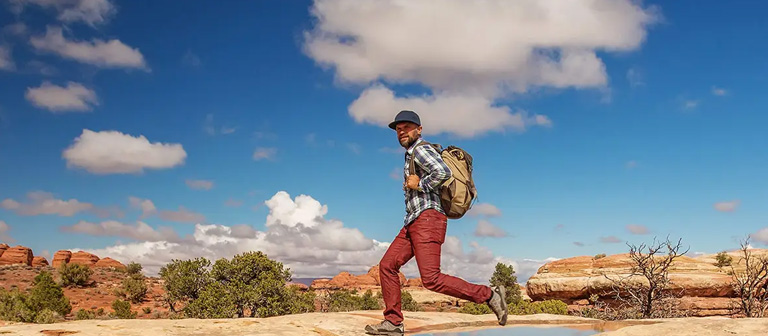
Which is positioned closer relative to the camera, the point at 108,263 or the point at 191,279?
the point at 191,279

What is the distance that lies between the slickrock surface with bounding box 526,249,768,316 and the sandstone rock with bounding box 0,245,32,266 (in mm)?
79160

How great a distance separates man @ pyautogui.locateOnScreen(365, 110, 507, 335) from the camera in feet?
15.1

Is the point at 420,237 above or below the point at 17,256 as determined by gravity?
below

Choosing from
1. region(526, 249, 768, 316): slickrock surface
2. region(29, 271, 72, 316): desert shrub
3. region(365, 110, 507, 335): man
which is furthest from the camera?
region(29, 271, 72, 316): desert shrub

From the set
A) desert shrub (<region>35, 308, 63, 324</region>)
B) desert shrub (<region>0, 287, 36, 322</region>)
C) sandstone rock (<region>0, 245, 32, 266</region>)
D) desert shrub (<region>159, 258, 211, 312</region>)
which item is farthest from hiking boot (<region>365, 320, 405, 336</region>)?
sandstone rock (<region>0, 245, 32, 266</region>)

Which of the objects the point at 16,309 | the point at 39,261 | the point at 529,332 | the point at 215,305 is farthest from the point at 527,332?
the point at 39,261

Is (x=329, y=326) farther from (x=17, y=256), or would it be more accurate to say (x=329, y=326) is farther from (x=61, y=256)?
(x=61, y=256)

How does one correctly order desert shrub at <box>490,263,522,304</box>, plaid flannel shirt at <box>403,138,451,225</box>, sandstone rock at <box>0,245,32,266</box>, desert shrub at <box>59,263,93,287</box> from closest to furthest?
1. plaid flannel shirt at <box>403,138,451,225</box>
2. desert shrub at <box>490,263,522,304</box>
3. desert shrub at <box>59,263,93,287</box>
4. sandstone rock at <box>0,245,32,266</box>

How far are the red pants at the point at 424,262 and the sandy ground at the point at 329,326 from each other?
1.78ft

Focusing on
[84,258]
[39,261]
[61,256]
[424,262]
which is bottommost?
[424,262]

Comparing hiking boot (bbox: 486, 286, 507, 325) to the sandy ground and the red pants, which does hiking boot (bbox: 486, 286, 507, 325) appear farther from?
the sandy ground

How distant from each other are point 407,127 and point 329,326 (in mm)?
2068

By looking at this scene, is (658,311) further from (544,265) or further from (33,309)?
(33,309)

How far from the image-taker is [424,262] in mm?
4637
